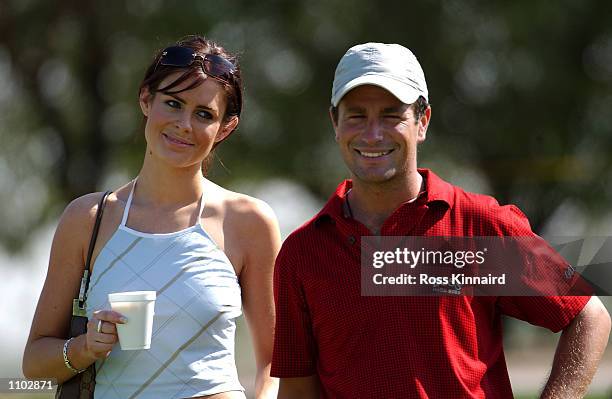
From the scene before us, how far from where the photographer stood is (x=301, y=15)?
1275 centimetres

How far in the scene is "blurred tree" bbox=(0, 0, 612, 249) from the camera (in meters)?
12.1

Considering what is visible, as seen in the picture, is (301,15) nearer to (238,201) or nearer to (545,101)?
(545,101)

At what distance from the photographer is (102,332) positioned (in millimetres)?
3178

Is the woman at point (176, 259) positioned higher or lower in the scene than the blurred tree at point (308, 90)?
lower

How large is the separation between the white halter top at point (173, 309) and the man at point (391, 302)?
0.24 metres

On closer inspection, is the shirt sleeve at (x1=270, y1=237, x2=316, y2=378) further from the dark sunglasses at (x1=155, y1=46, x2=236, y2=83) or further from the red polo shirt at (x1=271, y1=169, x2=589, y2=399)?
the dark sunglasses at (x1=155, y1=46, x2=236, y2=83)

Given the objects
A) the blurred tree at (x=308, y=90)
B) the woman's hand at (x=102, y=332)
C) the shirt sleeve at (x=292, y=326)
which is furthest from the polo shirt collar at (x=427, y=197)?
the blurred tree at (x=308, y=90)

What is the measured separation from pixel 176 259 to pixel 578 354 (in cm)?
132

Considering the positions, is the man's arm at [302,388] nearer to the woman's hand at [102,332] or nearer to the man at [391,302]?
the man at [391,302]

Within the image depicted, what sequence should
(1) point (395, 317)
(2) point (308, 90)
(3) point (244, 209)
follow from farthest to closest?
(2) point (308, 90) < (3) point (244, 209) < (1) point (395, 317)

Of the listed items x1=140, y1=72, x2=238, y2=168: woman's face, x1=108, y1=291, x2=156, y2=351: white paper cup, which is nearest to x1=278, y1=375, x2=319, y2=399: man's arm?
x1=108, y1=291, x2=156, y2=351: white paper cup

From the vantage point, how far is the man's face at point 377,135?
3180 millimetres

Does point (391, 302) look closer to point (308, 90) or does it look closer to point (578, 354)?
point (578, 354)

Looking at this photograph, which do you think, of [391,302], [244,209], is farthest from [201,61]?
[391,302]
